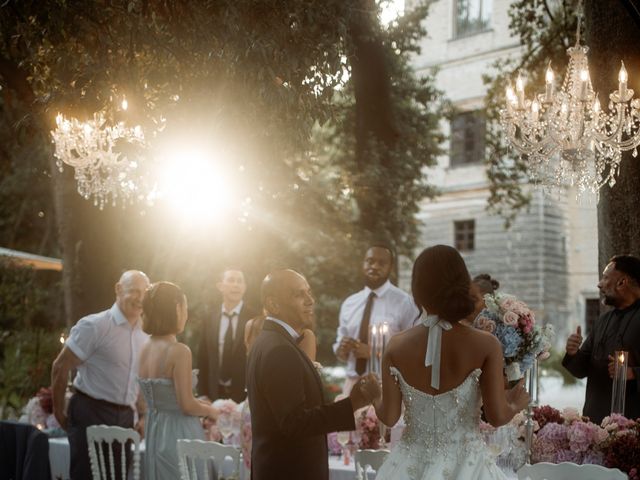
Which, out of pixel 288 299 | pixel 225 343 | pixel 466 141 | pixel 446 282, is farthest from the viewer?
pixel 466 141

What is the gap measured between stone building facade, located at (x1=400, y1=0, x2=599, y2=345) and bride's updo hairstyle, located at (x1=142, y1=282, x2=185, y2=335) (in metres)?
23.4

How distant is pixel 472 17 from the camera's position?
102 feet

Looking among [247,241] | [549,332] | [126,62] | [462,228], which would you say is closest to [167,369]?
[549,332]

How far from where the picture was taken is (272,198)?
1477cm

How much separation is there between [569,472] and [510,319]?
2.61ft

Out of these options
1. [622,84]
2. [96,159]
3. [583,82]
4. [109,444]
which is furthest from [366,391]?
[96,159]

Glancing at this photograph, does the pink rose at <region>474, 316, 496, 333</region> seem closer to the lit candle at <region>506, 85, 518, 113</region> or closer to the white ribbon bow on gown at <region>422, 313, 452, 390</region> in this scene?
the white ribbon bow on gown at <region>422, 313, 452, 390</region>

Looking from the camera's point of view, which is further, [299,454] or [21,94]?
[21,94]

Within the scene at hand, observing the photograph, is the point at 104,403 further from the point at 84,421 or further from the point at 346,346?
the point at 346,346

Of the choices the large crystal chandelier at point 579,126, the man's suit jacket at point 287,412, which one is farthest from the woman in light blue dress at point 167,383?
the large crystal chandelier at point 579,126

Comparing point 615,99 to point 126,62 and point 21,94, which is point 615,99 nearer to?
point 126,62

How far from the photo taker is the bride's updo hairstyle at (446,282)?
138 inches

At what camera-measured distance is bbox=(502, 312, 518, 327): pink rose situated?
425cm

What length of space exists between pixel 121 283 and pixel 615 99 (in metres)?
4.10
